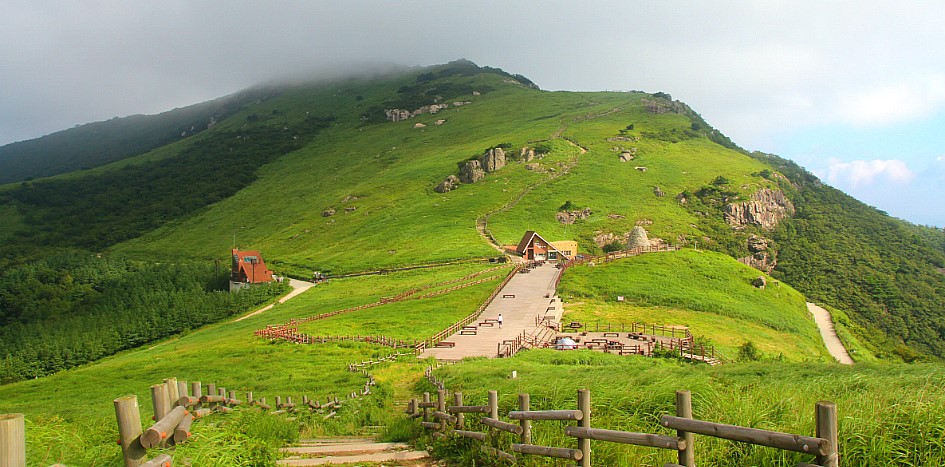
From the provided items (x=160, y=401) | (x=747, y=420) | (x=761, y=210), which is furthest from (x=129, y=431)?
(x=761, y=210)

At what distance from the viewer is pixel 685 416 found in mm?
6816

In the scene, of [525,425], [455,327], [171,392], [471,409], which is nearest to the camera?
[171,392]

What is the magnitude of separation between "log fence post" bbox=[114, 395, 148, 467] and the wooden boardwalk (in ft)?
86.1

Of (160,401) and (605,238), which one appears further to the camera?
(605,238)

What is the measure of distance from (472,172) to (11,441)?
113m

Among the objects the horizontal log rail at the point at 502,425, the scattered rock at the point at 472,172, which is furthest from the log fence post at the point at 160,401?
the scattered rock at the point at 472,172

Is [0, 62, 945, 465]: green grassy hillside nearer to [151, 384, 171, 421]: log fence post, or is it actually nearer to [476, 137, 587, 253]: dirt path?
[151, 384, 171, 421]: log fence post

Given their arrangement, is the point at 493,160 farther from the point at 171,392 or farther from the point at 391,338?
the point at 171,392

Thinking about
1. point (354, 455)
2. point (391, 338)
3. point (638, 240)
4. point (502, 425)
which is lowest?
point (391, 338)

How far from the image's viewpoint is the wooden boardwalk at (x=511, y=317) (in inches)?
1321

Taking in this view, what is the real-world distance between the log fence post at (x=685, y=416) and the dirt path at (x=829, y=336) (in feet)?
149

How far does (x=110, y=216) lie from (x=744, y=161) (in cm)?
16575

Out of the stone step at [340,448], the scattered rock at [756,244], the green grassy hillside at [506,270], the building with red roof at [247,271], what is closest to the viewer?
the green grassy hillside at [506,270]

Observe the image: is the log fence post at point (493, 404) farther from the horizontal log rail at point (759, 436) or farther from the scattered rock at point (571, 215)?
the scattered rock at point (571, 215)
